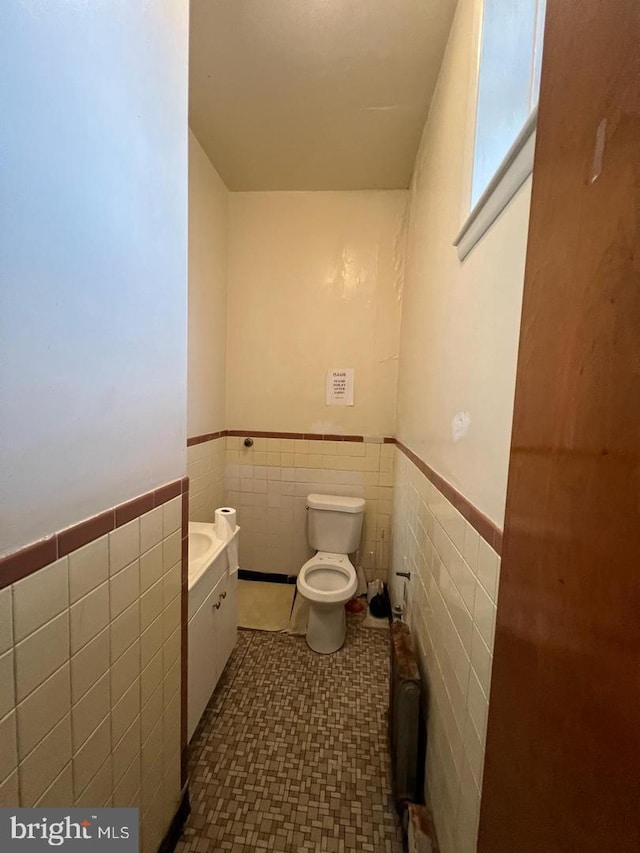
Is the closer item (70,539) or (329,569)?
(70,539)

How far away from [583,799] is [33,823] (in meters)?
0.81

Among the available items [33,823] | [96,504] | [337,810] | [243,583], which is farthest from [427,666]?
[243,583]

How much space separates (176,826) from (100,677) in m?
0.78

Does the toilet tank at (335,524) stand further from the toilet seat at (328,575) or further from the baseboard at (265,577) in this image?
the baseboard at (265,577)

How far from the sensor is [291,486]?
99.1 inches

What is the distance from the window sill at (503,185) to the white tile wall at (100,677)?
3.41 ft

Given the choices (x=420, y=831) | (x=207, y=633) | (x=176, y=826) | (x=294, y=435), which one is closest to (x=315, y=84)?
(x=294, y=435)

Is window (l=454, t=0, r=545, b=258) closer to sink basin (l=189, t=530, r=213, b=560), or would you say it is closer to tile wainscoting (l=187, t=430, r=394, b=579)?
sink basin (l=189, t=530, r=213, b=560)

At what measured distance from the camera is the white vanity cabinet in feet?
3.99

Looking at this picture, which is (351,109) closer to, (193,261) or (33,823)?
(193,261)

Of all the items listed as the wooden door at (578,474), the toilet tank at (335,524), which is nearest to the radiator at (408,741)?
the wooden door at (578,474)

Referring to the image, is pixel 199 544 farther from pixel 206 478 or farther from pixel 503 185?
pixel 503 185

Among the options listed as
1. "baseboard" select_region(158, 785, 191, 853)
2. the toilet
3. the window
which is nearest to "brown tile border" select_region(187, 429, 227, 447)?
the toilet

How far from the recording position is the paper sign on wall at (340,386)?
2438 millimetres
